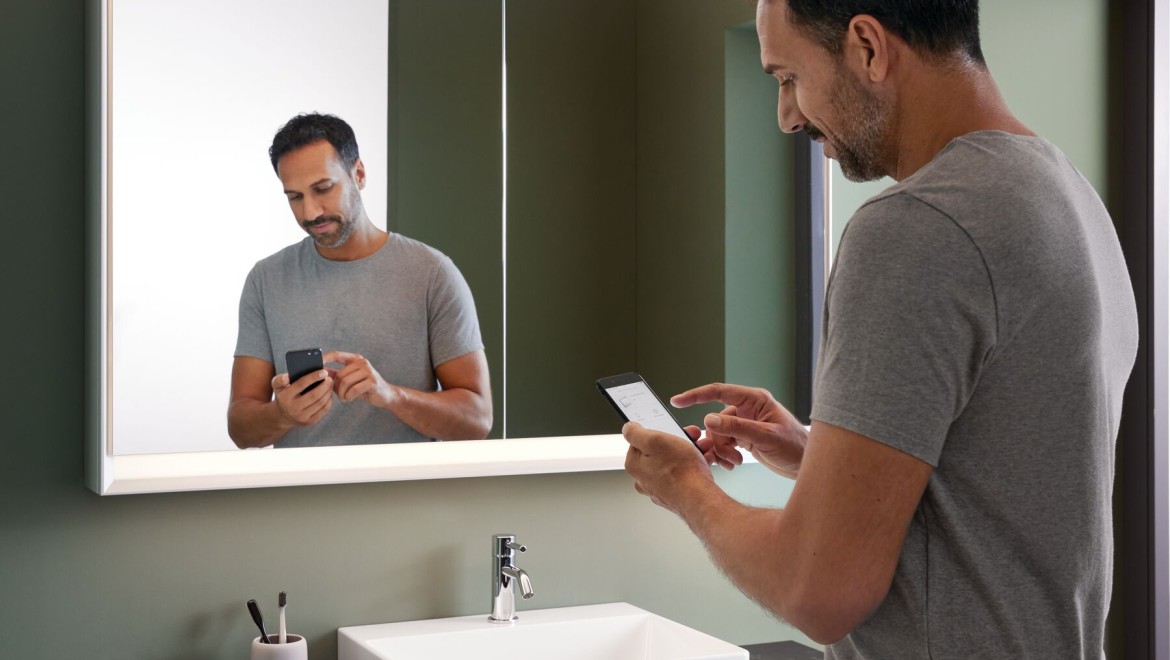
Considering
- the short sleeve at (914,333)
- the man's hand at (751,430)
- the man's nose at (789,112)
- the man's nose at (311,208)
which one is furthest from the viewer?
the man's nose at (311,208)

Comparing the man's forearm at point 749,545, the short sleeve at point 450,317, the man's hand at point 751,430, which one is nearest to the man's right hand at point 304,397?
the short sleeve at point 450,317

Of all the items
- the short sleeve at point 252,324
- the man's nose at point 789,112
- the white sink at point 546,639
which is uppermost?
the man's nose at point 789,112

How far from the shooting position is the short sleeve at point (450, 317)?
1.48 meters

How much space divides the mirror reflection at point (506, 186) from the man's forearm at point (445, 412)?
0.11 feet

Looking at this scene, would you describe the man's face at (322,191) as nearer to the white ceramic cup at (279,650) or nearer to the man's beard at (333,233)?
the man's beard at (333,233)

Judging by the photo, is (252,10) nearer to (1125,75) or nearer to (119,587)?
(119,587)

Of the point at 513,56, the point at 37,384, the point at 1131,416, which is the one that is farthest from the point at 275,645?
the point at 1131,416

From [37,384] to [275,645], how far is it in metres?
0.42

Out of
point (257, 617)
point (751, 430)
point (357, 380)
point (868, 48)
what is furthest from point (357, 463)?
point (868, 48)

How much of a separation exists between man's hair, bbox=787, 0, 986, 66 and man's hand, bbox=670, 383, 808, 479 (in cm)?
42

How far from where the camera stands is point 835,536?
0.74 metres

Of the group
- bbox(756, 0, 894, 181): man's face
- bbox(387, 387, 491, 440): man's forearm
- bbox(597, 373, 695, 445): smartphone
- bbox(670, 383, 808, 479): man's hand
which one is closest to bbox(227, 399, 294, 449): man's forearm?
bbox(387, 387, 491, 440): man's forearm

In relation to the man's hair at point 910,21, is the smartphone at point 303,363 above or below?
below

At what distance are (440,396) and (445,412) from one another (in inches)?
0.9
